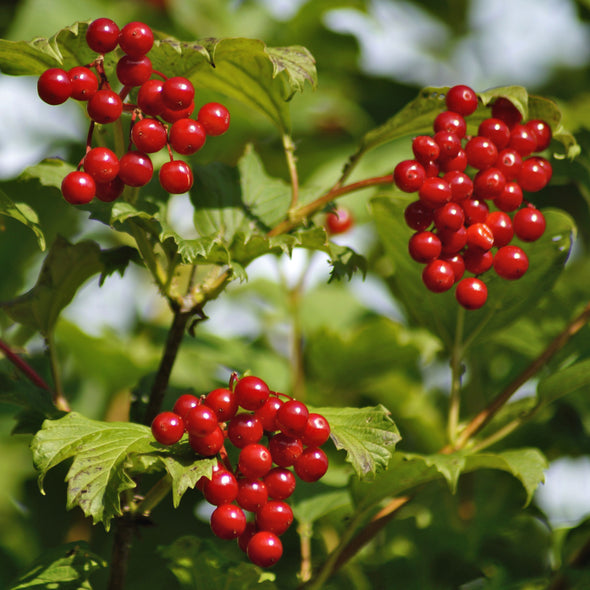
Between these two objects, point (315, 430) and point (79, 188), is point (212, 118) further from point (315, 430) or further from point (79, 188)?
point (315, 430)

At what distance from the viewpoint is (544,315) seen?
5.05 feet

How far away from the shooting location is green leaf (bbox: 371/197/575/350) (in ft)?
3.90

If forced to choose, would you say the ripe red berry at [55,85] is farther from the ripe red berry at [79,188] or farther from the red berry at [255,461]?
the red berry at [255,461]

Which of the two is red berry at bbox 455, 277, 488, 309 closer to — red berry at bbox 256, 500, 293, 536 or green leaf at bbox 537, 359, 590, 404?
green leaf at bbox 537, 359, 590, 404

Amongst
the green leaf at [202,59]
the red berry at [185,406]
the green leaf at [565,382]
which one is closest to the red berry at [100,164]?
the green leaf at [202,59]

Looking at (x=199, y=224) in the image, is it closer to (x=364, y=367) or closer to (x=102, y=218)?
(x=102, y=218)

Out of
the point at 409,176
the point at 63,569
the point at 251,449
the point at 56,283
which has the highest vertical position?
the point at 409,176

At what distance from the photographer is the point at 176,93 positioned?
34.4 inches

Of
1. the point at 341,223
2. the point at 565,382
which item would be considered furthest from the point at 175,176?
the point at 341,223

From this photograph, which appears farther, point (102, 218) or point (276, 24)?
point (276, 24)

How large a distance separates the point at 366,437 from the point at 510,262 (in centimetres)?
33

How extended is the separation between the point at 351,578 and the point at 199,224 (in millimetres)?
707

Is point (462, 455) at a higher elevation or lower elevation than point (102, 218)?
lower

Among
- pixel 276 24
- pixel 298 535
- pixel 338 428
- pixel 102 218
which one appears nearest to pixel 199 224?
pixel 102 218
